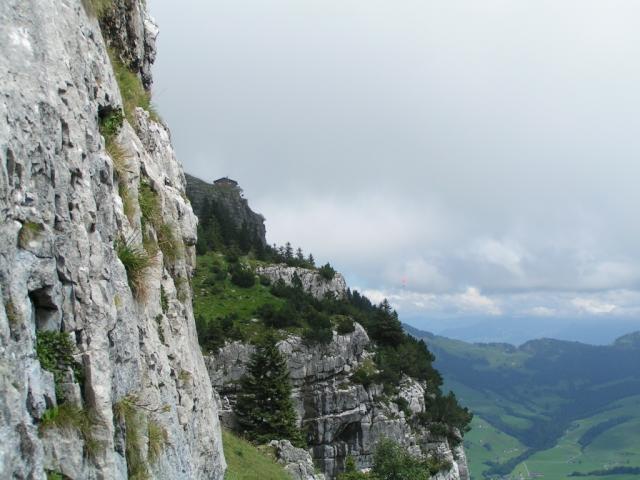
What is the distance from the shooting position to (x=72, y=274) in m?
8.50

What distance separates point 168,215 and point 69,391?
7523 millimetres

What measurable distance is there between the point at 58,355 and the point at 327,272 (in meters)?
75.5

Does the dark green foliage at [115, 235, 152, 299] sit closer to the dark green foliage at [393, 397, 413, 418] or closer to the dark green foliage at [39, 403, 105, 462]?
the dark green foliage at [39, 403, 105, 462]

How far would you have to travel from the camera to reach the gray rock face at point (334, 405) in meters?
55.5

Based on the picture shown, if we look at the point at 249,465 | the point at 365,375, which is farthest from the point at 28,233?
the point at 365,375

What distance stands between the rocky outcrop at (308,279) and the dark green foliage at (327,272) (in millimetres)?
344

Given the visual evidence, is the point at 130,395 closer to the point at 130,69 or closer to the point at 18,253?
the point at 18,253

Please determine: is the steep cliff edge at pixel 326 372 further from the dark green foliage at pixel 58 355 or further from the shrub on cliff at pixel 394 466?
the dark green foliage at pixel 58 355

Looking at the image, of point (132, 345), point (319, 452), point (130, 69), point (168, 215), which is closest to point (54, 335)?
point (132, 345)

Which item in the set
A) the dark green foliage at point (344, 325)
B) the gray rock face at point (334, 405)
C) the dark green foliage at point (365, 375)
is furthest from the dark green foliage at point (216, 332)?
the dark green foliage at point (365, 375)

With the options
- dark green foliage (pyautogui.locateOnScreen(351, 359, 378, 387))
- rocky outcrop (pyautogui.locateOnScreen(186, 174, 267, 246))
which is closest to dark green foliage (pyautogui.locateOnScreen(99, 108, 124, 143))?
dark green foliage (pyautogui.locateOnScreen(351, 359, 378, 387))

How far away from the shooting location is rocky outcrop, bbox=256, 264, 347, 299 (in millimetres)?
78625

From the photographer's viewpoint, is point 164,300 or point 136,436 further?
point 164,300

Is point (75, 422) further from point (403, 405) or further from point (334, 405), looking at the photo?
point (403, 405)
